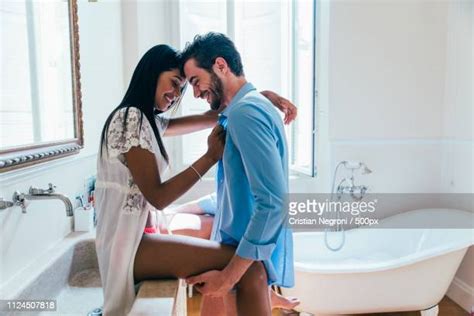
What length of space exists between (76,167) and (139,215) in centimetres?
70

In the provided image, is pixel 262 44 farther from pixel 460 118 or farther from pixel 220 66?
pixel 220 66

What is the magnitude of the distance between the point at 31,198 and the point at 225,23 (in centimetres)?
204

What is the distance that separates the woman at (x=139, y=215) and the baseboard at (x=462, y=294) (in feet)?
6.05

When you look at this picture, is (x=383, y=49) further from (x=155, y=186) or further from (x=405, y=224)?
(x=155, y=186)

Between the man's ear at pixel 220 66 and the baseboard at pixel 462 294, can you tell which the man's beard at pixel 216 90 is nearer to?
the man's ear at pixel 220 66

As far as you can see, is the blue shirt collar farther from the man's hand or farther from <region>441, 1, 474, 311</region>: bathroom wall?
<region>441, 1, 474, 311</region>: bathroom wall

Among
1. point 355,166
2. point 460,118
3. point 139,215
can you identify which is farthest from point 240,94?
point 460,118

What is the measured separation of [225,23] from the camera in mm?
2812

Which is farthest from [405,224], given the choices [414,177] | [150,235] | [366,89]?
[150,235]

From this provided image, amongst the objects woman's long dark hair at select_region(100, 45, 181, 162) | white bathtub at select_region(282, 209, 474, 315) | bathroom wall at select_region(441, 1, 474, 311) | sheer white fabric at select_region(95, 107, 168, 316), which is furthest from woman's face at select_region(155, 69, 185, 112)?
bathroom wall at select_region(441, 1, 474, 311)

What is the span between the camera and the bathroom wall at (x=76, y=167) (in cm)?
114

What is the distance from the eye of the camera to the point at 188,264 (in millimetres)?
1146

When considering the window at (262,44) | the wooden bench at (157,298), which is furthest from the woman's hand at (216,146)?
the window at (262,44)

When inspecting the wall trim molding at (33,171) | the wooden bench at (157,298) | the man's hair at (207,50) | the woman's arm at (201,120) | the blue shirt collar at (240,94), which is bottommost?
the wooden bench at (157,298)
